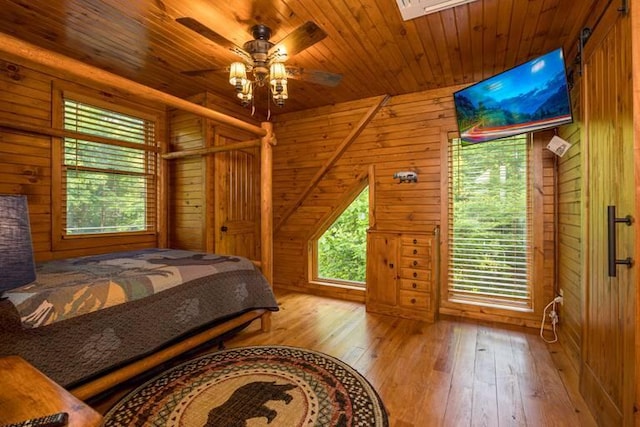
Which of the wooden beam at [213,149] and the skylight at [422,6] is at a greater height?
the skylight at [422,6]

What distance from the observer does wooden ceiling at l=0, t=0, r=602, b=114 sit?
2.13 meters

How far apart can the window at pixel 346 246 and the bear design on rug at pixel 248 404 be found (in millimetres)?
2380

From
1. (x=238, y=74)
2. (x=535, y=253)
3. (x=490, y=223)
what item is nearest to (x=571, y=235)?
(x=535, y=253)

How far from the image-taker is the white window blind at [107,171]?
9.95 feet

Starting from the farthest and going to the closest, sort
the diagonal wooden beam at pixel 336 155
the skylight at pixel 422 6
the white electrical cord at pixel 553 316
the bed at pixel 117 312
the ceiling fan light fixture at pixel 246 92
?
the diagonal wooden beam at pixel 336 155
the white electrical cord at pixel 553 316
the ceiling fan light fixture at pixel 246 92
the skylight at pixel 422 6
the bed at pixel 117 312

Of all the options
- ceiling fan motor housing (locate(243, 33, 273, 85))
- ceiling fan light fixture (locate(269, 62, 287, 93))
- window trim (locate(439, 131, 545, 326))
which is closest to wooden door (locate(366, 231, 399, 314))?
window trim (locate(439, 131, 545, 326))

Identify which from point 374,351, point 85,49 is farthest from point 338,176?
point 85,49

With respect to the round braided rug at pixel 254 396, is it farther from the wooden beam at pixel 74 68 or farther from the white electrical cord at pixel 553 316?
the white electrical cord at pixel 553 316

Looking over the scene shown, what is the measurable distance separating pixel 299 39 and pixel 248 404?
7.31 ft

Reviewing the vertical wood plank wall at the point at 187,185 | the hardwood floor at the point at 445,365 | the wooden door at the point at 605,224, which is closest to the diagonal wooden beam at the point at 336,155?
the vertical wood plank wall at the point at 187,185

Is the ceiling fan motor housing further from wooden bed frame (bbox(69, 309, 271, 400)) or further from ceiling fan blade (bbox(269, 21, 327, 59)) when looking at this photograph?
wooden bed frame (bbox(69, 309, 271, 400))

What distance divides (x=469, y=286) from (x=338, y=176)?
203 cm

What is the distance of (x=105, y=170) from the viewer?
325 cm

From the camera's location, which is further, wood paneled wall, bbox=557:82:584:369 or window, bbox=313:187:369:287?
window, bbox=313:187:369:287
